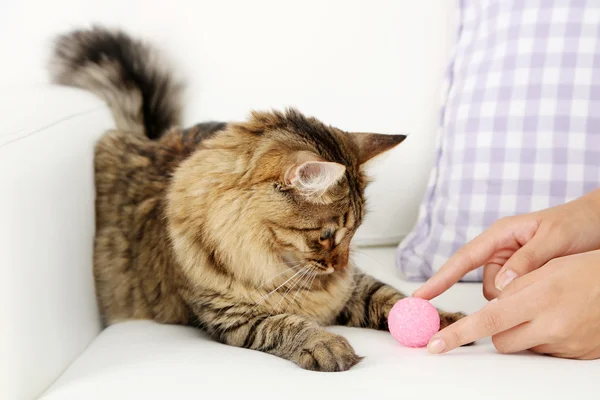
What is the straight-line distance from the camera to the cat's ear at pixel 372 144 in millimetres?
1358

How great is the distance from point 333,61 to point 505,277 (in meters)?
0.86

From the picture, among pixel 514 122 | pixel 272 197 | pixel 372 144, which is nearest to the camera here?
pixel 272 197

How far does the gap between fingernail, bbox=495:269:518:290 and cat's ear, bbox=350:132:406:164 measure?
0.37m

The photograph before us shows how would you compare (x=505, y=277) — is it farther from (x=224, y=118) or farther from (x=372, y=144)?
(x=224, y=118)

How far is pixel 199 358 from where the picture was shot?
1121 millimetres

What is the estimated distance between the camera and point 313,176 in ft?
3.82

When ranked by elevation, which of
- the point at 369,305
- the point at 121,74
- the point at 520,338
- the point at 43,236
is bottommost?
the point at 369,305

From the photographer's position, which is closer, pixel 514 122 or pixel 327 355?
pixel 327 355

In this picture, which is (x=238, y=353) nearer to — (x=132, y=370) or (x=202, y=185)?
(x=132, y=370)

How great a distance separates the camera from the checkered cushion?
4.91ft

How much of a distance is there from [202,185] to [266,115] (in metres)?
0.20

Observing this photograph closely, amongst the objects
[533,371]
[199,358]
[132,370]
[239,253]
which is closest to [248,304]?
[239,253]

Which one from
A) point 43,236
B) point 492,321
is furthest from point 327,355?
point 43,236

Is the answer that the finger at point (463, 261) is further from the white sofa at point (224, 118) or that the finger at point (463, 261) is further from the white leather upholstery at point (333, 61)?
the white leather upholstery at point (333, 61)
